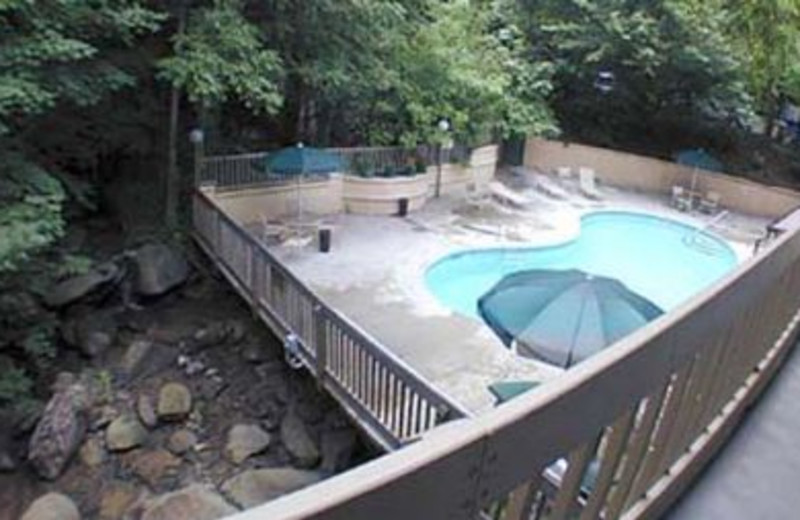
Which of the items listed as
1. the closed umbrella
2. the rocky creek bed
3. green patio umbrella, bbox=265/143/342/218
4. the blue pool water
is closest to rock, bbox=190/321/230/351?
the rocky creek bed

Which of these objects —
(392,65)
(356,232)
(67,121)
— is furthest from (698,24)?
(67,121)

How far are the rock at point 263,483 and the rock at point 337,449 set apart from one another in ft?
0.62

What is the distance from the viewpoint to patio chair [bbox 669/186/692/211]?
59.3ft

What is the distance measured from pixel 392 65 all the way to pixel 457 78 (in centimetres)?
161

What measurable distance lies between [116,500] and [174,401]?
1.44 metres

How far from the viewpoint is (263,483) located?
8117 millimetres

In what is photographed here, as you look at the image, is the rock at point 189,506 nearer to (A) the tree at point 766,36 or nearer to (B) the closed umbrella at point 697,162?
(B) the closed umbrella at point 697,162

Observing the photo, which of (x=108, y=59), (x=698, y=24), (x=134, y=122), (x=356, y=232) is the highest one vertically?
(x=698, y=24)

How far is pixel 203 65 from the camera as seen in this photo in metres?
10.5

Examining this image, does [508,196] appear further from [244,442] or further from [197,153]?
[244,442]

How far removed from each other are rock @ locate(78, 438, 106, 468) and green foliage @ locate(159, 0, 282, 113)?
488 cm

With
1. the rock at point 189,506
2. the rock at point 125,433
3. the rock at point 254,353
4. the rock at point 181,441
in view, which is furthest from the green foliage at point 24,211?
the rock at point 189,506

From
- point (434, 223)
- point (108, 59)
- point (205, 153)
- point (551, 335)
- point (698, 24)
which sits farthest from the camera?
point (698, 24)

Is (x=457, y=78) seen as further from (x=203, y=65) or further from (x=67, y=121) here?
(x=67, y=121)
